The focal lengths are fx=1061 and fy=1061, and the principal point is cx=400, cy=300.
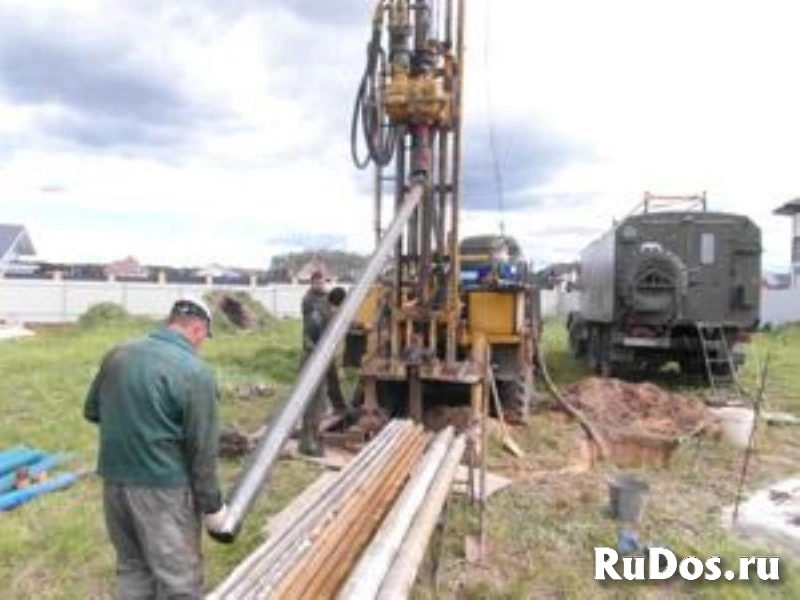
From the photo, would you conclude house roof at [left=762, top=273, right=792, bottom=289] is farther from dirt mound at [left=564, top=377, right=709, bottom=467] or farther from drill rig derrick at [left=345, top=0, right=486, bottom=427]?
drill rig derrick at [left=345, top=0, right=486, bottom=427]

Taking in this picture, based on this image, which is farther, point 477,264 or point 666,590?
point 477,264

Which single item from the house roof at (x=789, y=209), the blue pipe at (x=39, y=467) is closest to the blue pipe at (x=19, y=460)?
the blue pipe at (x=39, y=467)

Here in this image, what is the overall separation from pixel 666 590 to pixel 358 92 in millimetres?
5839

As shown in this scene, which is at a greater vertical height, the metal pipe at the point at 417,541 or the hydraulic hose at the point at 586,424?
the metal pipe at the point at 417,541

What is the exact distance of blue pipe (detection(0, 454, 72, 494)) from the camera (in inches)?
330

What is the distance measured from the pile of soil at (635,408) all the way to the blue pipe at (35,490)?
5.64 m

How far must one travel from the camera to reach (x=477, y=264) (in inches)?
483

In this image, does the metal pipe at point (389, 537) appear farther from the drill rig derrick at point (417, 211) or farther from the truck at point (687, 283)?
the truck at point (687, 283)

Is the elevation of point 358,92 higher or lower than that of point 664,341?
higher

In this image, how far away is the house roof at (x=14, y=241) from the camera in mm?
57125

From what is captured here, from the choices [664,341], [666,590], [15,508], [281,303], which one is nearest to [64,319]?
[281,303]

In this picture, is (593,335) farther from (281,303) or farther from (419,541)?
(281,303)

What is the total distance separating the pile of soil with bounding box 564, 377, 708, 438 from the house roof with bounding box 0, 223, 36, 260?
158 ft

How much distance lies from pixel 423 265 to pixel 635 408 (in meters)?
3.80
